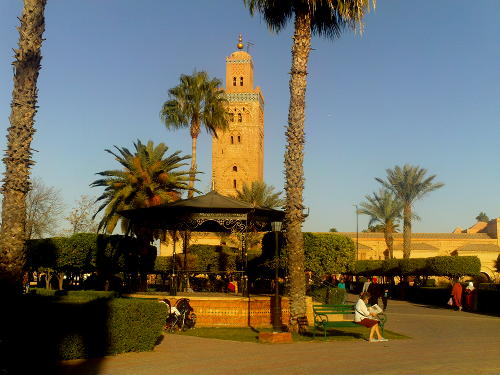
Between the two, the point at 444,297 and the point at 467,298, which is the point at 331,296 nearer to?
the point at 467,298

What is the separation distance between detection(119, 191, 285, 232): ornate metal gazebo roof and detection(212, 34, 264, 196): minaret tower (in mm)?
56901

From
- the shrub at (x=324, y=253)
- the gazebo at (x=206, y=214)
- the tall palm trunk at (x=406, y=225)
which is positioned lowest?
the shrub at (x=324, y=253)

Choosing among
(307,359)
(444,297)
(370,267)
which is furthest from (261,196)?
(307,359)

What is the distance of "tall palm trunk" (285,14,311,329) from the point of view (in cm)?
1523

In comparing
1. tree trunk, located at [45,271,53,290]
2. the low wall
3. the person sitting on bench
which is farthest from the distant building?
the person sitting on bench

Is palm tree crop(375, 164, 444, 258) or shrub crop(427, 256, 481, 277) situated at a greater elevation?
palm tree crop(375, 164, 444, 258)

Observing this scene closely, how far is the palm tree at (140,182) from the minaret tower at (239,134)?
4684 centimetres

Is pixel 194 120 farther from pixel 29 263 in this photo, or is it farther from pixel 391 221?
pixel 391 221

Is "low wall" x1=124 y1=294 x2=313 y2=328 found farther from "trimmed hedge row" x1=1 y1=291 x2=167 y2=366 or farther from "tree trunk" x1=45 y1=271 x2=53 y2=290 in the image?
"tree trunk" x1=45 y1=271 x2=53 y2=290

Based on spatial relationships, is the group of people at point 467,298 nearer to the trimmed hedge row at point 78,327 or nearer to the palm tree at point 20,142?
the trimmed hedge row at point 78,327

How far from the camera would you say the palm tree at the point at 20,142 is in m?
10.5

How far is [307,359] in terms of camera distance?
10.3m

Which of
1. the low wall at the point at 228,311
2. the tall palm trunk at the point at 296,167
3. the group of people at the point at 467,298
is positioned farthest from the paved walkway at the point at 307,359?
the group of people at the point at 467,298

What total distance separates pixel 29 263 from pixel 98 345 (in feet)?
72.4
